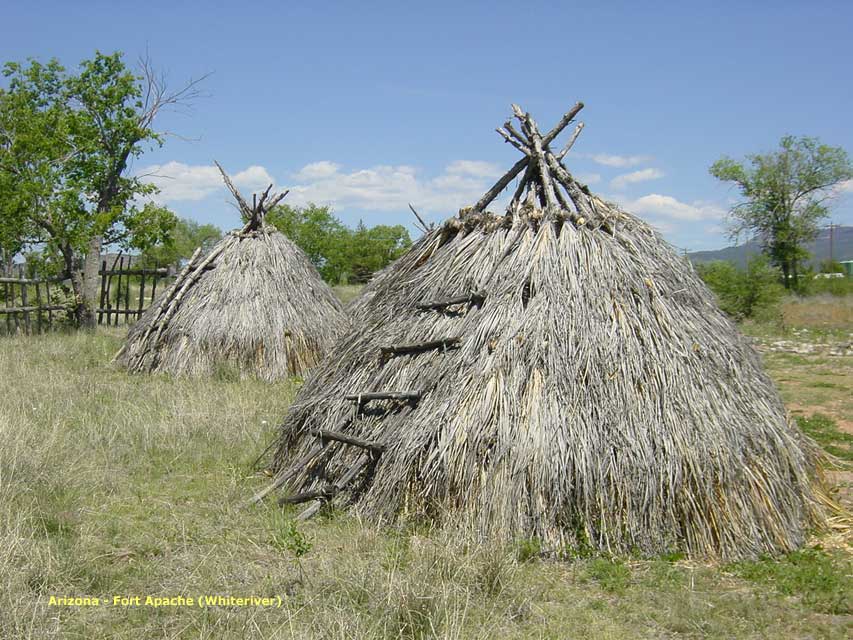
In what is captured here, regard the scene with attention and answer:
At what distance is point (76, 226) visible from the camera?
58.1ft

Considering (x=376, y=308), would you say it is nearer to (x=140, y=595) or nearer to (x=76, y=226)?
(x=140, y=595)

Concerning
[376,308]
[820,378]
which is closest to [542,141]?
[376,308]

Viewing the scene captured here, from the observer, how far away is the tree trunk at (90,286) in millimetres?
18828

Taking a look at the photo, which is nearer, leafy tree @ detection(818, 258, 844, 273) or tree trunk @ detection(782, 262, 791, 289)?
tree trunk @ detection(782, 262, 791, 289)

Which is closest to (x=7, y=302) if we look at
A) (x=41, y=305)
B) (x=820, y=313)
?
(x=41, y=305)

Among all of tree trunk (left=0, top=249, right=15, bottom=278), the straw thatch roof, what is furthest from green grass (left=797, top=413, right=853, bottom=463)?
tree trunk (left=0, top=249, right=15, bottom=278)

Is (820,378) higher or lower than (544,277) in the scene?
lower

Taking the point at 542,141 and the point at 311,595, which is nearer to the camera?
the point at 311,595

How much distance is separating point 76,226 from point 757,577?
16.7 meters

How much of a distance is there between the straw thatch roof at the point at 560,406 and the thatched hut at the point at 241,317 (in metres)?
5.98

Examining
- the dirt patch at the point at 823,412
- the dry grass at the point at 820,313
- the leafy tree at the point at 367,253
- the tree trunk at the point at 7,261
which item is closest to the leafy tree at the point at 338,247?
the leafy tree at the point at 367,253

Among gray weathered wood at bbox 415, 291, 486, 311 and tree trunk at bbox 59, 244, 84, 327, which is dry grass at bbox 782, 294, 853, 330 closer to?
tree trunk at bbox 59, 244, 84, 327

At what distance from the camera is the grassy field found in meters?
4.00

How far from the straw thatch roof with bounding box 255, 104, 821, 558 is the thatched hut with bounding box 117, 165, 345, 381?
5.98 metres
